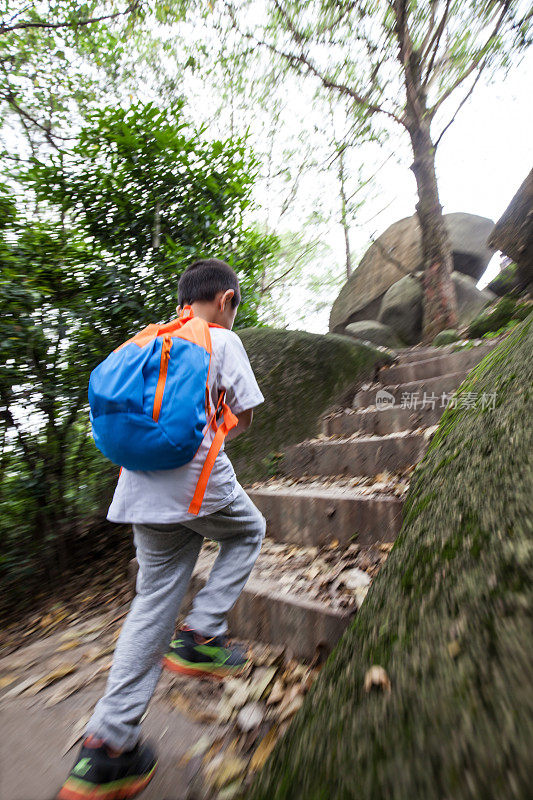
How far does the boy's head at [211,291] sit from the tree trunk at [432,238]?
6.46m

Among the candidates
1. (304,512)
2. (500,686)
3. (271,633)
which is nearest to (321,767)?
(500,686)

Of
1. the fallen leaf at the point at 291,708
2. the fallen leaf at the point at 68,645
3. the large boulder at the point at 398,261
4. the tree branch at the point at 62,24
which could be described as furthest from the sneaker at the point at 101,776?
the large boulder at the point at 398,261

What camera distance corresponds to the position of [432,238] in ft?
24.8

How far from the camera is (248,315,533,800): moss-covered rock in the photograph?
714mm

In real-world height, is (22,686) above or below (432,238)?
below

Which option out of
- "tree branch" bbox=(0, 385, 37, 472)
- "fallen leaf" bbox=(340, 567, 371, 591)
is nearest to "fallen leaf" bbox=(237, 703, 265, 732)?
"fallen leaf" bbox=(340, 567, 371, 591)

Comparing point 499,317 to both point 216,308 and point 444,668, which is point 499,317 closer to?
point 216,308

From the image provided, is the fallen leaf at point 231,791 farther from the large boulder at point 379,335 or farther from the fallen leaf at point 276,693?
the large boulder at point 379,335

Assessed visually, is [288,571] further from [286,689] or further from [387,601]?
[387,601]

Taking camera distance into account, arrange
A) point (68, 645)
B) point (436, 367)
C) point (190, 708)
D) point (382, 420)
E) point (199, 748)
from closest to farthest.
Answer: point (199, 748) → point (190, 708) → point (68, 645) → point (382, 420) → point (436, 367)

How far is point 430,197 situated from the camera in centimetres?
751

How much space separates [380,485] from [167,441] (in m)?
1.88

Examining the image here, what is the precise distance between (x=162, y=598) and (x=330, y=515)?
134 centimetres

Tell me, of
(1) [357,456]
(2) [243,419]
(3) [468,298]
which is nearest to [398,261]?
(3) [468,298]
